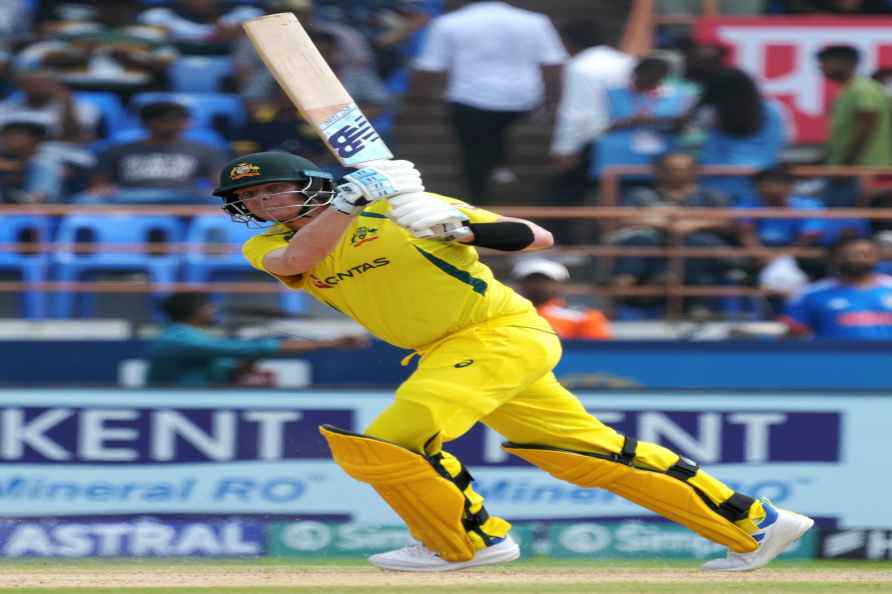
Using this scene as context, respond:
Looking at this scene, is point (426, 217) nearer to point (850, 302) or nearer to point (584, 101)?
point (850, 302)

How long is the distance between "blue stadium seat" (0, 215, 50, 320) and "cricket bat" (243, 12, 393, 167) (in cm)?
405

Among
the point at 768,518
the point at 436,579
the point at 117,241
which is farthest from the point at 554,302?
the point at 436,579

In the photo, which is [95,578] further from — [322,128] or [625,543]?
[625,543]

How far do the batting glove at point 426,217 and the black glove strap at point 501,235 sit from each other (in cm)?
5

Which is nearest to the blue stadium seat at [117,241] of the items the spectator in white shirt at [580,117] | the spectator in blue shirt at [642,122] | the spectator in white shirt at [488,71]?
the spectator in white shirt at [488,71]

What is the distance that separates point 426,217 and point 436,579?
135 cm

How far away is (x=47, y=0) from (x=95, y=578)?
6.63 meters

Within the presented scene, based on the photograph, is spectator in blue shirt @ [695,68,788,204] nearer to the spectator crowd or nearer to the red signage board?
the spectator crowd

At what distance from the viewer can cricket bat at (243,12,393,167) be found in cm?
532

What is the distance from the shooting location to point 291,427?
7.41 m

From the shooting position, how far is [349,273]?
205 inches

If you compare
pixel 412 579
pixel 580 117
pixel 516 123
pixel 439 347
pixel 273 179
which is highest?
pixel 273 179

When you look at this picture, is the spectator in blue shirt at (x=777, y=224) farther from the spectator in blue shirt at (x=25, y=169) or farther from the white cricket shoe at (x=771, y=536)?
the spectator in blue shirt at (x=25, y=169)

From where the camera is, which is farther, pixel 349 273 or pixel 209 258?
pixel 209 258
